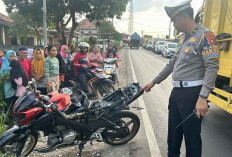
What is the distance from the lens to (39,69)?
5203 millimetres

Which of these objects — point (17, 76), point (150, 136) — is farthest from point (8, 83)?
point (150, 136)

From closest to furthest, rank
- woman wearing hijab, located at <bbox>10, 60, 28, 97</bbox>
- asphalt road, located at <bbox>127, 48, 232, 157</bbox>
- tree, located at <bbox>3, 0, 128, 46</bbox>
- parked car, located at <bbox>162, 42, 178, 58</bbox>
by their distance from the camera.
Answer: asphalt road, located at <bbox>127, 48, 232, 157</bbox> → woman wearing hijab, located at <bbox>10, 60, 28, 97</bbox> → tree, located at <bbox>3, 0, 128, 46</bbox> → parked car, located at <bbox>162, 42, 178, 58</bbox>

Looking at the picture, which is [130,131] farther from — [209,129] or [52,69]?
[52,69]

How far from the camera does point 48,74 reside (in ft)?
16.7

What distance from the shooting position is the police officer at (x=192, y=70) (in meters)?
2.23

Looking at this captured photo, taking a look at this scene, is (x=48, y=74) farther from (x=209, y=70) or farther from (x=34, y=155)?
(x=209, y=70)

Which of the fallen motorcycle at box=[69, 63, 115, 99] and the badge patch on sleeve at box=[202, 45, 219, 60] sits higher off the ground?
the badge patch on sleeve at box=[202, 45, 219, 60]

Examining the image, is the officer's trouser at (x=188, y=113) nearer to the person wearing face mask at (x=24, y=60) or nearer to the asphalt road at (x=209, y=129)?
the asphalt road at (x=209, y=129)

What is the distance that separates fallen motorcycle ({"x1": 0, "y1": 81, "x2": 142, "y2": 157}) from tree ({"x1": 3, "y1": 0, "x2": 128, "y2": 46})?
14837mm

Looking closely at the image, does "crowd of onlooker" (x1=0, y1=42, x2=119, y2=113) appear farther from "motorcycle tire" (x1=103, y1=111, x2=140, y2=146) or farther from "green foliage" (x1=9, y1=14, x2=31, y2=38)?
"green foliage" (x1=9, y1=14, x2=31, y2=38)

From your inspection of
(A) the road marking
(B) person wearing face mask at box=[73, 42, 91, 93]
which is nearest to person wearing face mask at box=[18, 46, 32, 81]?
(B) person wearing face mask at box=[73, 42, 91, 93]

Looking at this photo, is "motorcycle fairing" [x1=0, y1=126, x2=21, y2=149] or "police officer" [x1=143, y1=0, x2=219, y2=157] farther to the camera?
"motorcycle fairing" [x1=0, y1=126, x2=21, y2=149]

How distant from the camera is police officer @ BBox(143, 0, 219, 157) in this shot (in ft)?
7.31

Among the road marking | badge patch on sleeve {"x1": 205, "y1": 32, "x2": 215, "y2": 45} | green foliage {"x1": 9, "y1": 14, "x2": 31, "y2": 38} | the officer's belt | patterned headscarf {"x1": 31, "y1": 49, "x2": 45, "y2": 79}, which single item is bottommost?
the road marking
